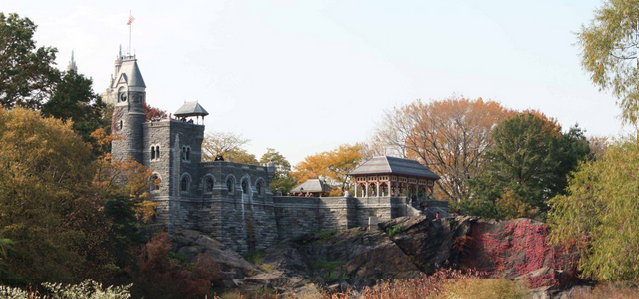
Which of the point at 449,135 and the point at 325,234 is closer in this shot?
the point at 325,234

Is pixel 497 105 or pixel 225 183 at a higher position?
pixel 497 105

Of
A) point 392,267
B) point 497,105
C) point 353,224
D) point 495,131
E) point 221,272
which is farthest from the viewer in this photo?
point 497,105

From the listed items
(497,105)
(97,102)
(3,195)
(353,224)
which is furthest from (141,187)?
(497,105)

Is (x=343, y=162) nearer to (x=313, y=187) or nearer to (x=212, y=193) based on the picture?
(x=313, y=187)

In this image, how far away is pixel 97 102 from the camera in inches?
2046

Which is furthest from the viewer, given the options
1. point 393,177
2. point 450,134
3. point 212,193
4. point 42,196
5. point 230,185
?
point 450,134

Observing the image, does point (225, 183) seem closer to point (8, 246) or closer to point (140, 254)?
point (140, 254)

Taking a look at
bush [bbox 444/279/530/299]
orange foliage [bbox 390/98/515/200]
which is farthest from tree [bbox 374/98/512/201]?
bush [bbox 444/279/530/299]

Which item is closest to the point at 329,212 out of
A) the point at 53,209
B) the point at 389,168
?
the point at 389,168

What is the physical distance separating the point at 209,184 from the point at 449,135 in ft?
80.1

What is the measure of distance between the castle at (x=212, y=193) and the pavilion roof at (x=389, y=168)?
5.6 inches

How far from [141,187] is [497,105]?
1352 inches

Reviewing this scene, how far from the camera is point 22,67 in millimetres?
48719

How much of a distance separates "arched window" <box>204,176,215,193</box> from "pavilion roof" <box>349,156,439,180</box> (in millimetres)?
11061
